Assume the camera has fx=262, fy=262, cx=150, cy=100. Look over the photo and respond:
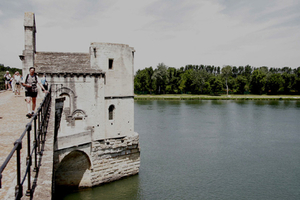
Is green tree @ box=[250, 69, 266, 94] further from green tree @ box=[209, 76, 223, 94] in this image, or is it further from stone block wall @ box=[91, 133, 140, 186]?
stone block wall @ box=[91, 133, 140, 186]

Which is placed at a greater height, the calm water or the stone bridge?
the stone bridge

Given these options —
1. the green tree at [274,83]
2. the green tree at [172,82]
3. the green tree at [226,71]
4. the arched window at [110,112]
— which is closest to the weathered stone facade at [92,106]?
the arched window at [110,112]

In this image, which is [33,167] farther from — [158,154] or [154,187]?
[158,154]

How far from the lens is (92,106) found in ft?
60.4

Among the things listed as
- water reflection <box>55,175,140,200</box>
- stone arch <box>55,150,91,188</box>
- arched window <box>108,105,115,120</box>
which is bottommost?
water reflection <box>55,175,140,200</box>

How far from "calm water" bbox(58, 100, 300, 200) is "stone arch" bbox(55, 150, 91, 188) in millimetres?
768

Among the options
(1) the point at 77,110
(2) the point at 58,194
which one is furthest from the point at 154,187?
(1) the point at 77,110

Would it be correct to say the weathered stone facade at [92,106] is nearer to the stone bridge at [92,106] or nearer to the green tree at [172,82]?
the stone bridge at [92,106]

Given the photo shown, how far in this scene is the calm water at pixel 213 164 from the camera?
18.0m

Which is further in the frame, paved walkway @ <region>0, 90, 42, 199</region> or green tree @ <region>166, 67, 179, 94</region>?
green tree @ <region>166, 67, 179, 94</region>

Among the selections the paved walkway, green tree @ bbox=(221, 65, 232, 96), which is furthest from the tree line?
the paved walkway

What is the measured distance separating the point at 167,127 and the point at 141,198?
20.9 meters

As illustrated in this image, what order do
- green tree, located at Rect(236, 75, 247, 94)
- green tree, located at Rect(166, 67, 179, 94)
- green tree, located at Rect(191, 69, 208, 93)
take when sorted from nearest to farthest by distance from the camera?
green tree, located at Rect(191, 69, 208, 93), green tree, located at Rect(166, 67, 179, 94), green tree, located at Rect(236, 75, 247, 94)

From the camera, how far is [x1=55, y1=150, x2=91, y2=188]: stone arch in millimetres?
17641
